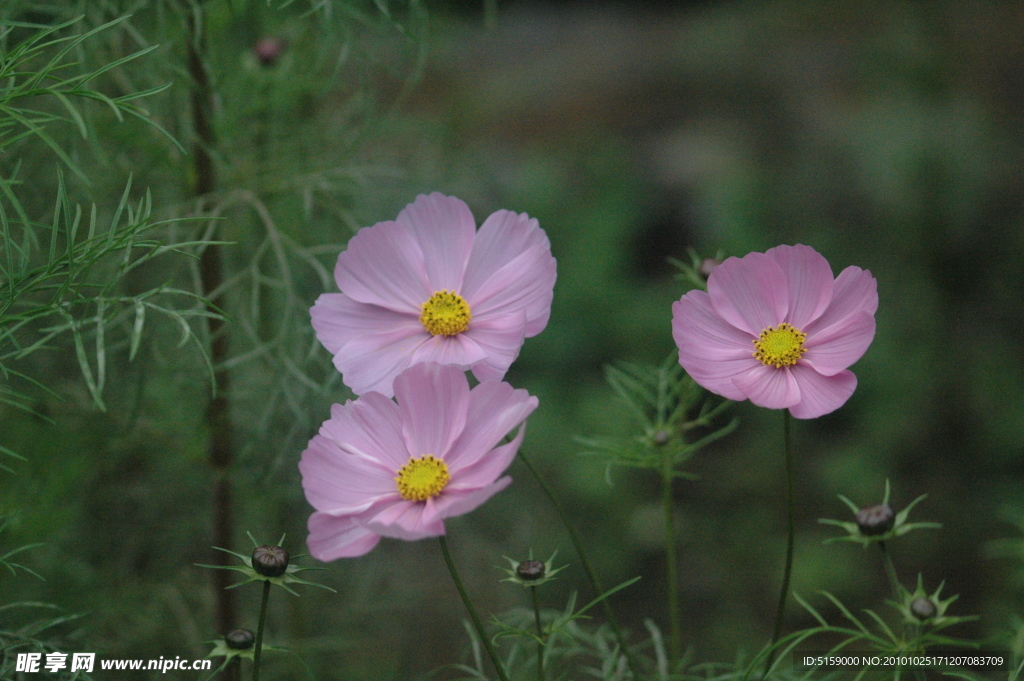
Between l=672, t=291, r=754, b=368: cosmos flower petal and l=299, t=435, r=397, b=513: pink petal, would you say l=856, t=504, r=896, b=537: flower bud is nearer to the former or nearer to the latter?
l=672, t=291, r=754, b=368: cosmos flower petal

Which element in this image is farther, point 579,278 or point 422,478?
point 579,278

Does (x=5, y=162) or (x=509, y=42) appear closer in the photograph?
(x=5, y=162)

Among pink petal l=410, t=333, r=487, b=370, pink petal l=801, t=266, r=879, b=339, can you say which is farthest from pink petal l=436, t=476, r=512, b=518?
pink petal l=801, t=266, r=879, b=339

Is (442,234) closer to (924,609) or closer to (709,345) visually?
(709,345)

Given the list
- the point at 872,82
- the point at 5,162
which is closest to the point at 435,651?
the point at 5,162

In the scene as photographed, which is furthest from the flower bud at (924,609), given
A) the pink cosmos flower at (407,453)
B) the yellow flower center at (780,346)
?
the pink cosmos flower at (407,453)

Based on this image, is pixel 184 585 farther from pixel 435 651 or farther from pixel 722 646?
pixel 722 646

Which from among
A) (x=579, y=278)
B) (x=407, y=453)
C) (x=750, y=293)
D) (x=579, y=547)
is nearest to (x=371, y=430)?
(x=407, y=453)
